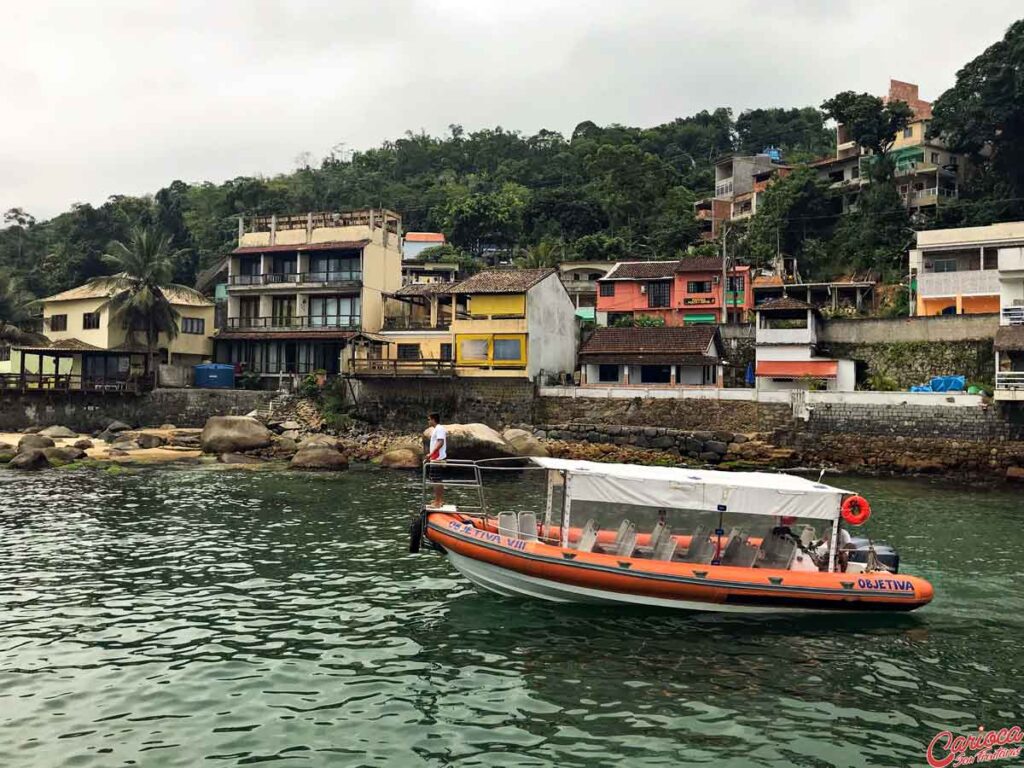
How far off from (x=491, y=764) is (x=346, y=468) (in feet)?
88.0

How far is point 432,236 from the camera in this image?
82000 millimetres

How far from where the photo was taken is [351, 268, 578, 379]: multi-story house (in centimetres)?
4381

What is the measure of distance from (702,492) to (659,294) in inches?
1840

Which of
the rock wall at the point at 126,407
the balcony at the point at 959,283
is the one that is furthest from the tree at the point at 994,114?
the rock wall at the point at 126,407

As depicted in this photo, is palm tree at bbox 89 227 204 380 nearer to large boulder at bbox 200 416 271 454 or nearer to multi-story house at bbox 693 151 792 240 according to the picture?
large boulder at bbox 200 416 271 454

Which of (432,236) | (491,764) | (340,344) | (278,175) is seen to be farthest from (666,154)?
(491,764)

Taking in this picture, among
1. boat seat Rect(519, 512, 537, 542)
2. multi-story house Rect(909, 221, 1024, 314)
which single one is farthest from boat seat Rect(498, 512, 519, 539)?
multi-story house Rect(909, 221, 1024, 314)

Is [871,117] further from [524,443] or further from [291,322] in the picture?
[291,322]

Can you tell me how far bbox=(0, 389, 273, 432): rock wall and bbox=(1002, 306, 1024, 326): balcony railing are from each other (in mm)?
42004

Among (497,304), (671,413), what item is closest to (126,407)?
(497,304)

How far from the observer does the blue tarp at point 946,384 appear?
124 feet

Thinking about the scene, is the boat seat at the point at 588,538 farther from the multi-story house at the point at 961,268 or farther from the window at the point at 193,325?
the window at the point at 193,325

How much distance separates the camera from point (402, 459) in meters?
35.0

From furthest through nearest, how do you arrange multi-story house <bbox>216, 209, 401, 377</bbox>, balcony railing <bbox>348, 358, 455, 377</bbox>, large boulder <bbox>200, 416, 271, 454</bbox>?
multi-story house <bbox>216, 209, 401, 377</bbox> → balcony railing <bbox>348, 358, 455, 377</bbox> → large boulder <bbox>200, 416, 271, 454</bbox>
